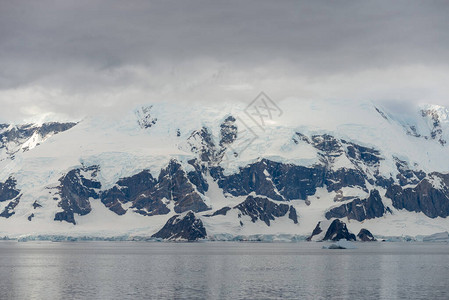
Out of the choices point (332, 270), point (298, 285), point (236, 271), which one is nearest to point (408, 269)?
point (332, 270)

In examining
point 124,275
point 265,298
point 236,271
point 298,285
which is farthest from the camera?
point 236,271

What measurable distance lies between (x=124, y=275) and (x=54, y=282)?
20.5 m

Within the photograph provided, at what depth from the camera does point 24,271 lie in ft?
618

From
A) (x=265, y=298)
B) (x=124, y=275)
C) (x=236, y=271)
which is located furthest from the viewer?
(x=236, y=271)

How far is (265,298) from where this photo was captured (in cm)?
12925

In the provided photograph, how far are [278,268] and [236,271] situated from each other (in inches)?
631

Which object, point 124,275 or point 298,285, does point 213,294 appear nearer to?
point 298,285

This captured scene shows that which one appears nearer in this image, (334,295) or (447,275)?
(334,295)

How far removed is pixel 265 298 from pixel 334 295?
1332cm

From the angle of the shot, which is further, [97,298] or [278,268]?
[278,268]

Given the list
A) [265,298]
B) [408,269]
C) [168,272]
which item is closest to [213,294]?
[265,298]

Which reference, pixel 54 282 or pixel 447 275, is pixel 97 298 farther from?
pixel 447 275

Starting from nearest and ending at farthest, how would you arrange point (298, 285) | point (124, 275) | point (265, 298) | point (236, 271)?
point (265, 298) < point (298, 285) < point (124, 275) < point (236, 271)

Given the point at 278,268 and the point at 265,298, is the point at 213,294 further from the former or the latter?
the point at 278,268
